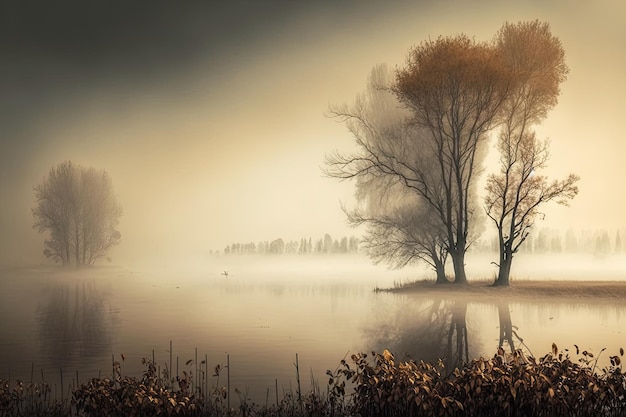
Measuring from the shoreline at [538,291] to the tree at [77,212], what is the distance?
38.5m

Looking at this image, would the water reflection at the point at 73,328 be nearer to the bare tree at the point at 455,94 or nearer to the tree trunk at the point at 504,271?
the bare tree at the point at 455,94

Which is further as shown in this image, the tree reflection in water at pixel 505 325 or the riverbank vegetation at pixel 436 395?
the tree reflection in water at pixel 505 325

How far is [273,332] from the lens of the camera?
18.9 m

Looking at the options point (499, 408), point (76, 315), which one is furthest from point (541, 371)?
point (76, 315)

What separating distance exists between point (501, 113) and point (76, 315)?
19315 mm

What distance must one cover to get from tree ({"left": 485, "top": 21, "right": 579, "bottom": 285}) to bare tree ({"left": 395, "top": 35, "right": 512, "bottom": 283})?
871 mm

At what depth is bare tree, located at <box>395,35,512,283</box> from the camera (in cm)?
3000

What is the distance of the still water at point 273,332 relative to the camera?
45.4ft

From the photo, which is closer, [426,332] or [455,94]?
[426,332]

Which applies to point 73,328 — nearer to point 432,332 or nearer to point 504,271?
point 432,332

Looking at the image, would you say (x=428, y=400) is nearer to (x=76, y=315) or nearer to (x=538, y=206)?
(x=76, y=315)

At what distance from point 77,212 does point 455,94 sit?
137ft

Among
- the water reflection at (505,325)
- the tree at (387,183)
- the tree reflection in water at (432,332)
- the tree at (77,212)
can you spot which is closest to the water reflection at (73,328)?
the tree reflection in water at (432,332)

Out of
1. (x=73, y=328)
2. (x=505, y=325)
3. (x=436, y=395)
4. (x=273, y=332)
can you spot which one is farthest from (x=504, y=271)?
(x=436, y=395)
